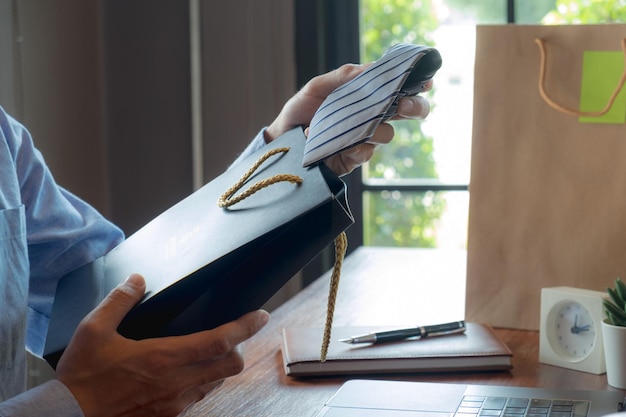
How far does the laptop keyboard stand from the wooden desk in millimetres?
96

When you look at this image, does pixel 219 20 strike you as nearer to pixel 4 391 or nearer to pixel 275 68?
pixel 275 68

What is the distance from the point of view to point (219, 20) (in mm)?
2174

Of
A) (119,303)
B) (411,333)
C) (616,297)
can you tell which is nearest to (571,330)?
(616,297)

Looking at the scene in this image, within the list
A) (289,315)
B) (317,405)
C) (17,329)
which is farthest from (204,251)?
(289,315)

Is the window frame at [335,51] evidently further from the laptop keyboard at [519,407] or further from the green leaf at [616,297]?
the laptop keyboard at [519,407]

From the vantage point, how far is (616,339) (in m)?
0.86

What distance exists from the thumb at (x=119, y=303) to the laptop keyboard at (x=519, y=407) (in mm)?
307

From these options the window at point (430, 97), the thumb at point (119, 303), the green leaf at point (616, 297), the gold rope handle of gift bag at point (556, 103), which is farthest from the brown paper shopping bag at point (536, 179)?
the window at point (430, 97)

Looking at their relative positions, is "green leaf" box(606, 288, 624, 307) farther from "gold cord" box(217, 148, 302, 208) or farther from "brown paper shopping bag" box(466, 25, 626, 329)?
"gold cord" box(217, 148, 302, 208)

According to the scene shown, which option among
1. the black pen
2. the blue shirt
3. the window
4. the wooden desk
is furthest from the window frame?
the black pen

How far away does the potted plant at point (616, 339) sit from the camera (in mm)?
859

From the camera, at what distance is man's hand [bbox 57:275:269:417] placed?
73 centimetres

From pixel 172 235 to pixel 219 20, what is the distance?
1.41m

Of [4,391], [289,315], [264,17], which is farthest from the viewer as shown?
[264,17]
